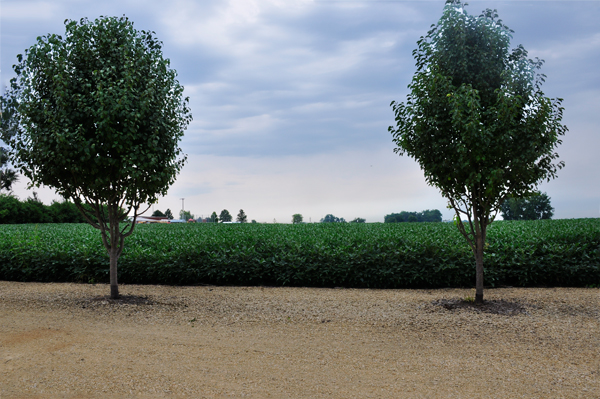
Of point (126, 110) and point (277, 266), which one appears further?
point (277, 266)

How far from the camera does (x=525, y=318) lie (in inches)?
240

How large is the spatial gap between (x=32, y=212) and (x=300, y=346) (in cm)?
2470

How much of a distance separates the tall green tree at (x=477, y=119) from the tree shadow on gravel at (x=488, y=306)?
210mm

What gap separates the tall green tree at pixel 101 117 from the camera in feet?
21.0

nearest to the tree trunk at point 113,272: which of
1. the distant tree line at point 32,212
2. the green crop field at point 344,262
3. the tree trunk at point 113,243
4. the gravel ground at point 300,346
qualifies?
the tree trunk at point 113,243

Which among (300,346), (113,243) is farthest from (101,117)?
(300,346)

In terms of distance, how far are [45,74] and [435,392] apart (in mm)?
7144

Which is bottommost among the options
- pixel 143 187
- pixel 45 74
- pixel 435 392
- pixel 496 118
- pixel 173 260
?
pixel 435 392

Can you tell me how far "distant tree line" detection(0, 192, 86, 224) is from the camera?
22.8 metres

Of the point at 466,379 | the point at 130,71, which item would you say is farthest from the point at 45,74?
the point at 466,379

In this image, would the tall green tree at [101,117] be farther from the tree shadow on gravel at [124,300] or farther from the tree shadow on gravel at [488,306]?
the tree shadow on gravel at [488,306]

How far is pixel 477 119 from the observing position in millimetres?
6125

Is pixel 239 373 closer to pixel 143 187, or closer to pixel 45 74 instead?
pixel 143 187

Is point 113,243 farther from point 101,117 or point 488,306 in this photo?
point 488,306
